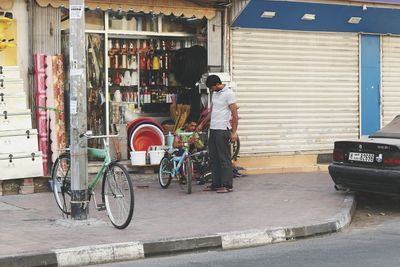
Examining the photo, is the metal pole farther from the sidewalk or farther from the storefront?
the storefront

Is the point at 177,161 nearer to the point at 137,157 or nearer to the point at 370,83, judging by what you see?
the point at 137,157

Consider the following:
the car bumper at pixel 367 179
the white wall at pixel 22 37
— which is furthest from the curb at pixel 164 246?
the white wall at pixel 22 37

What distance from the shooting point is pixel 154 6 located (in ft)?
41.6

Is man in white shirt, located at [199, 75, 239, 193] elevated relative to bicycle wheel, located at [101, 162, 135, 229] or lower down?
elevated

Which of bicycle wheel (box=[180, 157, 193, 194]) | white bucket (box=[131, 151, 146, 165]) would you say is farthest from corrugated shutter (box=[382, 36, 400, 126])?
bicycle wheel (box=[180, 157, 193, 194])

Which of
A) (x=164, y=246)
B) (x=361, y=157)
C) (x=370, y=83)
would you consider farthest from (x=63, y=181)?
(x=370, y=83)

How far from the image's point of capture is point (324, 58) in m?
15.3

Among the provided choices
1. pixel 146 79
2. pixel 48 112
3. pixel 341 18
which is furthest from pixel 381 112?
pixel 48 112

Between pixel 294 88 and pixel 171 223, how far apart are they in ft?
23.1

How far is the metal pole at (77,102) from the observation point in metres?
8.36

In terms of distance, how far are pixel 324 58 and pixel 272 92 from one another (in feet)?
5.29

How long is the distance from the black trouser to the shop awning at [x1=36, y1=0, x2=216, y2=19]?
114 inches

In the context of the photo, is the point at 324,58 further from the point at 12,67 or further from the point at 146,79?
the point at 12,67

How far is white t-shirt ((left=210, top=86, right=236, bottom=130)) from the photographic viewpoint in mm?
11250
